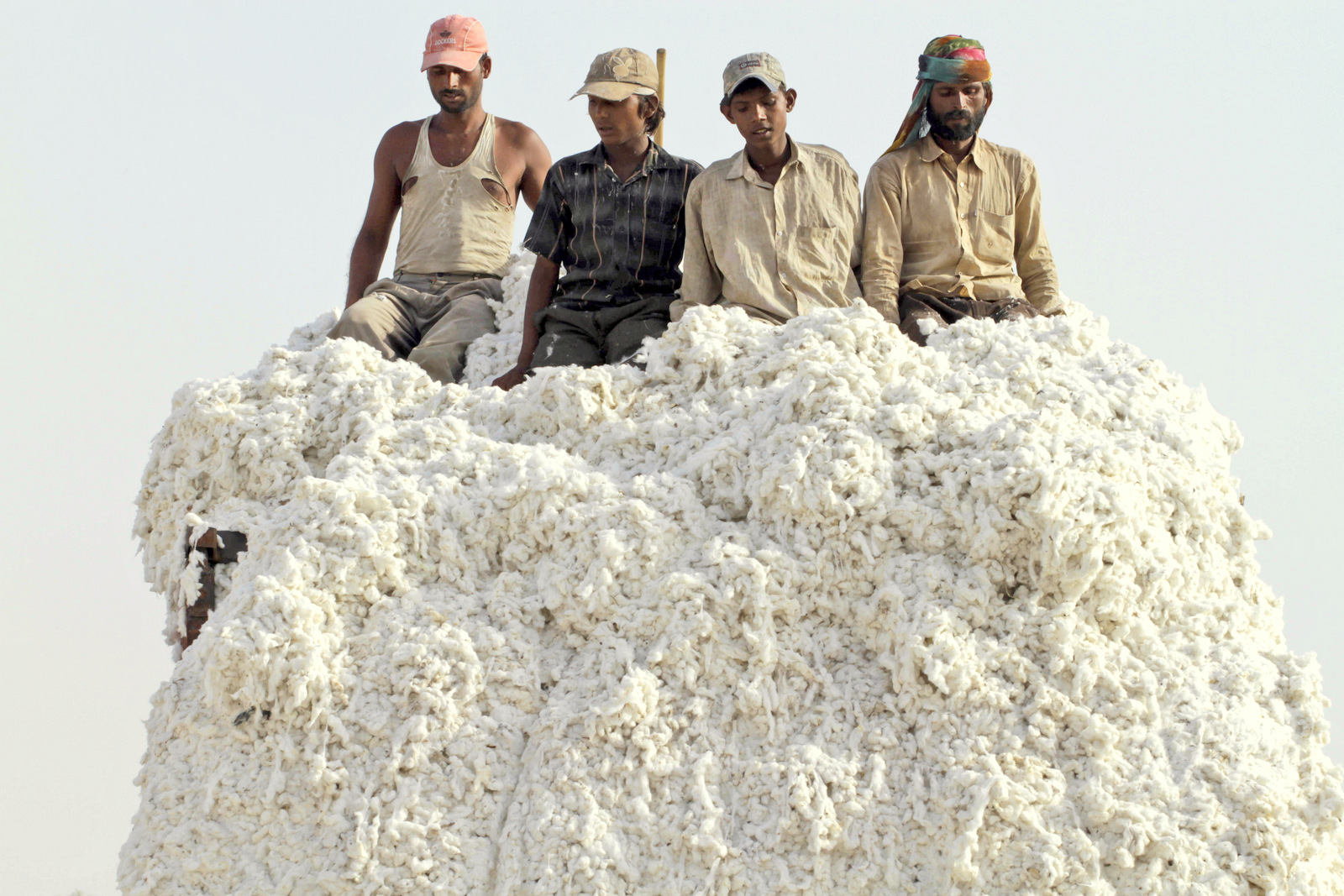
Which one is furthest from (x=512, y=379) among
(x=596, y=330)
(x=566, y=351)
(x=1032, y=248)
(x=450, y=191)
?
(x=1032, y=248)

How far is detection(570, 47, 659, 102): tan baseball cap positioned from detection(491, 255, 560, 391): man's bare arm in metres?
0.58

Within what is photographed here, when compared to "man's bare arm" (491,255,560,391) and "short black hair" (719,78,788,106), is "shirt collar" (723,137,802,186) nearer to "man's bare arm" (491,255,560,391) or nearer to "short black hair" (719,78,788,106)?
"short black hair" (719,78,788,106)

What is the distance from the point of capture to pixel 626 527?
10.2 feet

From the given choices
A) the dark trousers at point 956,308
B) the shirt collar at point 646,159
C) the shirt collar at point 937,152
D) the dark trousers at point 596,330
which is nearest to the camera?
the dark trousers at point 956,308

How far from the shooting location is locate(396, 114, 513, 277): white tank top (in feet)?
15.9

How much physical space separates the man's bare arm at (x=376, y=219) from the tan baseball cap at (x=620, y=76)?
100cm

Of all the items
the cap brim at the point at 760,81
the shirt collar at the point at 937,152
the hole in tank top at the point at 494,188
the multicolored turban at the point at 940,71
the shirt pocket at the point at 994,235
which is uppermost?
the multicolored turban at the point at 940,71

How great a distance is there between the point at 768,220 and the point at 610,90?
0.70 meters

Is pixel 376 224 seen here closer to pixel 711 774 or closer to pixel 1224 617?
pixel 711 774

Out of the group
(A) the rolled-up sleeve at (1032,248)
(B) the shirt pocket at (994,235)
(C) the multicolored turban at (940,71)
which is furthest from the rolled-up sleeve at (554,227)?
(A) the rolled-up sleeve at (1032,248)

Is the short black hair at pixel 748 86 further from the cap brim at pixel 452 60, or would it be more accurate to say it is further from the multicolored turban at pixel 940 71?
the cap brim at pixel 452 60

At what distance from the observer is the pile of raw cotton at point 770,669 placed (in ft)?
8.96

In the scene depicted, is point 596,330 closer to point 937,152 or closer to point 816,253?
point 816,253

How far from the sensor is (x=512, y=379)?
4.16m
